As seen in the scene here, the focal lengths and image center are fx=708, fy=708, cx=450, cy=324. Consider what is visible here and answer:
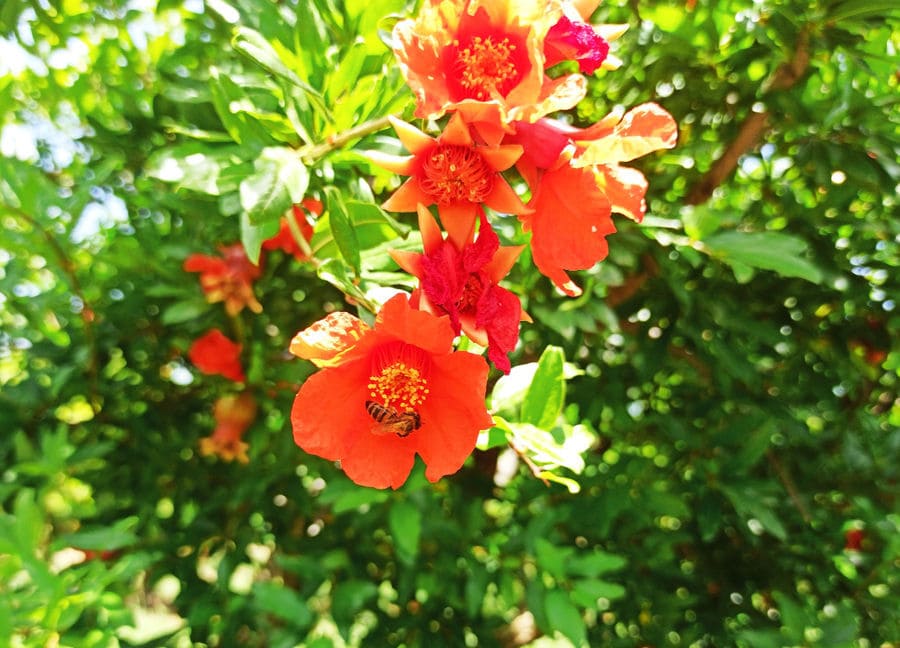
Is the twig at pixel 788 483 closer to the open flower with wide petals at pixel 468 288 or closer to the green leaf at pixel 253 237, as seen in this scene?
the open flower with wide petals at pixel 468 288

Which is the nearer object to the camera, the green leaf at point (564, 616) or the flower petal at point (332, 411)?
the flower petal at point (332, 411)

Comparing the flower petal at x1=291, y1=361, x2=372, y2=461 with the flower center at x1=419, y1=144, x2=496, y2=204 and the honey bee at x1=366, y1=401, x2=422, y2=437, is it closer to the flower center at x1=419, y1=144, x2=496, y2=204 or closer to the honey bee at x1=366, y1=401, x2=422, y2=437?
the honey bee at x1=366, y1=401, x2=422, y2=437

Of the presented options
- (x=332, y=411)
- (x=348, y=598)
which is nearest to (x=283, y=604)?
(x=348, y=598)

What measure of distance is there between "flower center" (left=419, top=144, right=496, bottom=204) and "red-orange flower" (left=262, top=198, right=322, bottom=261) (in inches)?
11.7

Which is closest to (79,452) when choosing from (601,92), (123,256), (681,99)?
(123,256)

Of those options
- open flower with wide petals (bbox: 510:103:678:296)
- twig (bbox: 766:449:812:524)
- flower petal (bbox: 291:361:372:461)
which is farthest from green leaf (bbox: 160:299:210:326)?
twig (bbox: 766:449:812:524)

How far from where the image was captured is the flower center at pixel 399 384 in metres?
0.65

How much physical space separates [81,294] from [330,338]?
31.3 inches

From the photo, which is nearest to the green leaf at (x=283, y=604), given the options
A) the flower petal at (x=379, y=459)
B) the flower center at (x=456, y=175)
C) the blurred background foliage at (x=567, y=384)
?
the blurred background foliage at (x=567, y=384)

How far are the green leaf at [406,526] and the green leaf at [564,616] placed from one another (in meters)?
0.21

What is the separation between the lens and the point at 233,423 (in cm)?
121

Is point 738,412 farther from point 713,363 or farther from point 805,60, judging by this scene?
point 805,60

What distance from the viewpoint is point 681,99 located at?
117cm

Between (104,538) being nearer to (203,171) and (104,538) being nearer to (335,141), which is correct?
(203,171)
